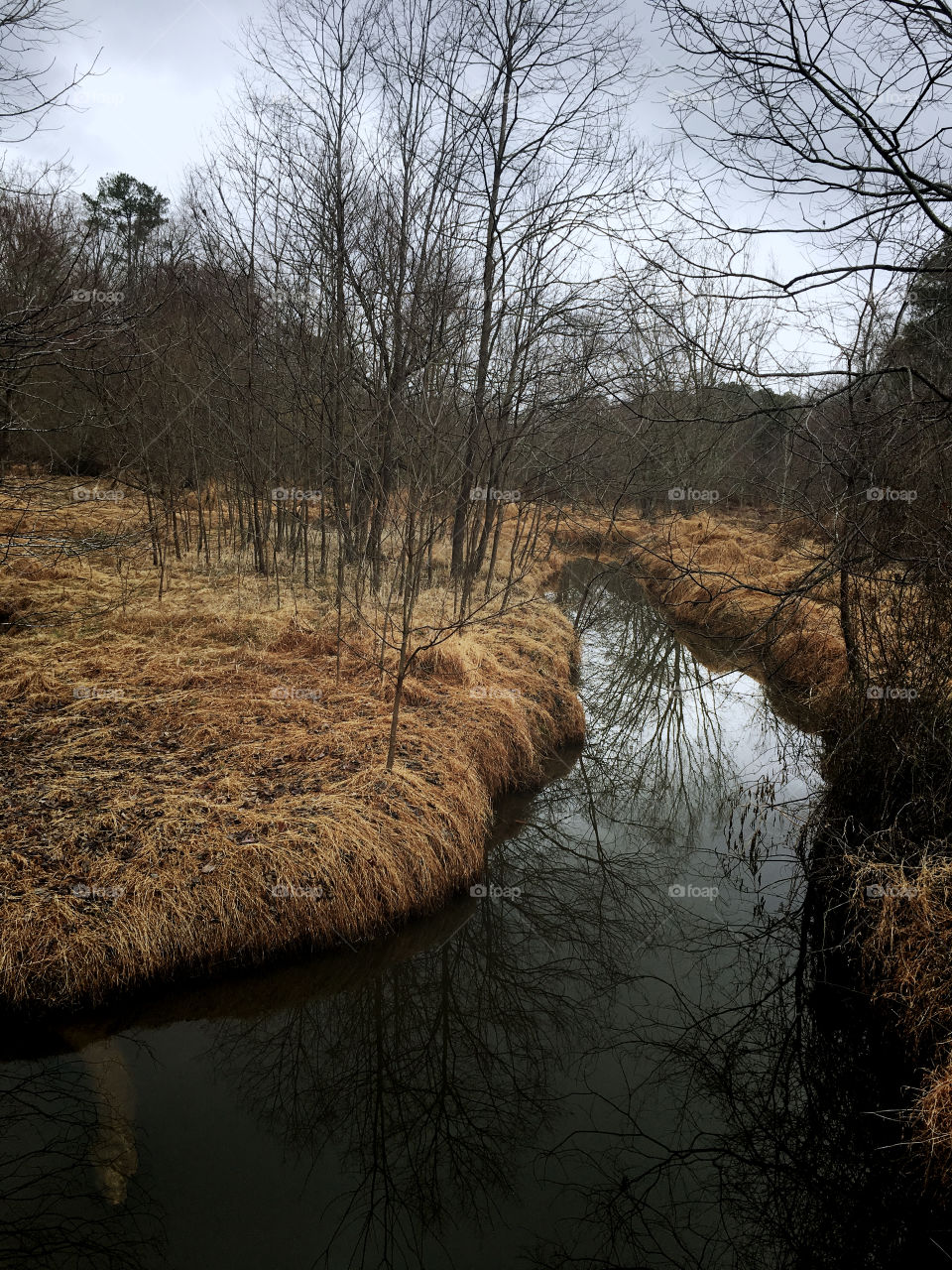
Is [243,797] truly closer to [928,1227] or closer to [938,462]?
[928,1227]

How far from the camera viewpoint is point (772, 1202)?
3254mm

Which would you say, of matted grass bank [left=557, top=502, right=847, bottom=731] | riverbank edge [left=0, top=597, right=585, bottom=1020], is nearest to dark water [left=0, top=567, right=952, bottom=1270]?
riverbank edge [left=0, top=597, right=585, bottom=1020]

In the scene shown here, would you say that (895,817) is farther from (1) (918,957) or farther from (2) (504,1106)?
(2) (504,1106)

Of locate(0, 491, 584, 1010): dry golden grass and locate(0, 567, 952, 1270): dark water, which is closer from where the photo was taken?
locate(0, 567, 952, 1270): dark water

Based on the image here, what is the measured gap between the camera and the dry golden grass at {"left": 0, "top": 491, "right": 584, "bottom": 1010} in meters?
4.03

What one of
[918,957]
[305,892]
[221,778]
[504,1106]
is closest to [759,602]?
[918,957]


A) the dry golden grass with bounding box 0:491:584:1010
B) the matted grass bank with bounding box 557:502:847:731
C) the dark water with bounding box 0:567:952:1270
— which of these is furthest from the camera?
the matted grass bank with bounding box 557:502:847:731

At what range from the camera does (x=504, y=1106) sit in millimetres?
3682

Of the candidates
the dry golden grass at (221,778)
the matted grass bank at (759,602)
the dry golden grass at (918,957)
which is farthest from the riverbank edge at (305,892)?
the dry golden grass at (918,957)

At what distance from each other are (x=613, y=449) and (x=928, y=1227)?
9492 mm

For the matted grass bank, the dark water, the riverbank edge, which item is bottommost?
the dark water

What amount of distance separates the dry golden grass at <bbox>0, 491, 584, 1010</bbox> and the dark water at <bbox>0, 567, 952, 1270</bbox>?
32 cm

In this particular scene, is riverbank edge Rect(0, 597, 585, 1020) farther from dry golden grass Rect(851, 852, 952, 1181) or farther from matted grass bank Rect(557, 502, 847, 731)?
dry golden grass Rect(851, 852, 952, 1181)

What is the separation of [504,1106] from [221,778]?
276 cm
